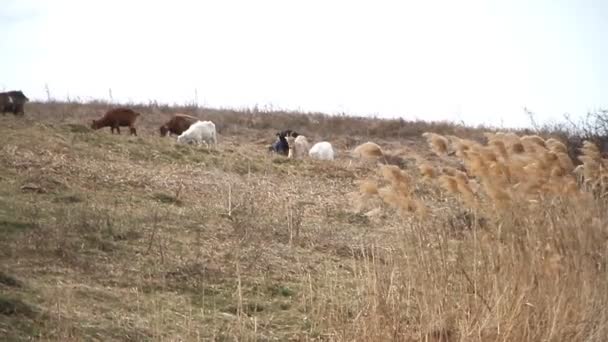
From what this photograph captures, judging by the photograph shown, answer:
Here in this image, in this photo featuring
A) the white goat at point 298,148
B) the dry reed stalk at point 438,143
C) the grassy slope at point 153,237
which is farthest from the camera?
the white goat at point 298,148

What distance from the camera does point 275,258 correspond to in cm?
904

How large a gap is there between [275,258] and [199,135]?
13636 mm

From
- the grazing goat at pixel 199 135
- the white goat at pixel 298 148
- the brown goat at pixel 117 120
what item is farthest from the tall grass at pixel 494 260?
the brown goat at pixel 117 120

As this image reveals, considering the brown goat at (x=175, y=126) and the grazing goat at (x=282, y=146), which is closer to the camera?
the grazing goat at (x=282, y=146)

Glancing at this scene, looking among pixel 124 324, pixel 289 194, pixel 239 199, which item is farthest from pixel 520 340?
pixel 289 194

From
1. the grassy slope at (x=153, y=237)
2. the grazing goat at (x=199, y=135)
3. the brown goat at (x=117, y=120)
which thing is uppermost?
the brown goat at (x=117, y=120)

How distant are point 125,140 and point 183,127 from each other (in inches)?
358

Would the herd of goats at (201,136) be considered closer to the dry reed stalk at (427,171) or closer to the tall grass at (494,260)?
the tall grass at (494,260)

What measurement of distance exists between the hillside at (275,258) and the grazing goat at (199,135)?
8086mm

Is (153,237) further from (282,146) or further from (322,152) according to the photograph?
(282,146)

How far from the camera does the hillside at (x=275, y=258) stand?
544 cm

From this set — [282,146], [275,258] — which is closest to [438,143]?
[275,258]

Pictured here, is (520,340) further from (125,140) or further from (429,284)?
(125,140)

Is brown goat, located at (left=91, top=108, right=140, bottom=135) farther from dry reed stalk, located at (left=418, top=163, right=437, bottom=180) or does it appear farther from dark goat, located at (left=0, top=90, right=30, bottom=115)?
dry reed stalk, located at (left=418, top=163, right=437, bottom=180)
